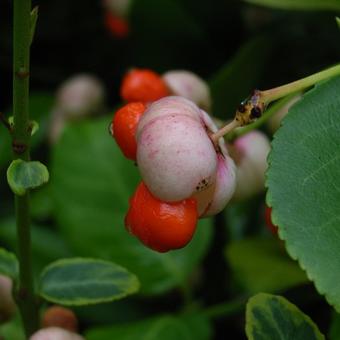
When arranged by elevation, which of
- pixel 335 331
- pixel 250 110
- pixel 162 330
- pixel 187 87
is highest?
pixel 250 110

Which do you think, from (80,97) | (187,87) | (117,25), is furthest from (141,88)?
(117,25)

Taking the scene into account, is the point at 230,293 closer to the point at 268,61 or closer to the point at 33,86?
the point at 268,61

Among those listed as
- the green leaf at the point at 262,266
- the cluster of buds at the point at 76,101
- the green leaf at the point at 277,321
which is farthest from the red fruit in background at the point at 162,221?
the cluster of buds at the point at 76,101

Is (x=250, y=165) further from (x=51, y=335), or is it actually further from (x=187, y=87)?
(x=51, y=335)

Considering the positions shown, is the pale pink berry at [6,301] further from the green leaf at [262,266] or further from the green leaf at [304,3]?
the green leaf at [304,3]

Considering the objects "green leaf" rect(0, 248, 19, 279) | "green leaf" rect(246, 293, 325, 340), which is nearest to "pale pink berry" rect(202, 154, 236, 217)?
"green leaf" rect(246, 293, 325, 340)

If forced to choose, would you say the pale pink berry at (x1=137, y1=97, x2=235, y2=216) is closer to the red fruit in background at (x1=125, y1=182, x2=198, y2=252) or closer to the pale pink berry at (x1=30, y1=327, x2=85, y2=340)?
the red fruit in background at (x1=125, y1=182, x2=198, y2=252)

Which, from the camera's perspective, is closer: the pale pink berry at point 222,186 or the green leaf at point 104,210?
the pale pink berry at point 222,186
